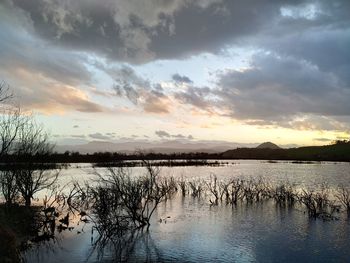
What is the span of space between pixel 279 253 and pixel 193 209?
12.3m

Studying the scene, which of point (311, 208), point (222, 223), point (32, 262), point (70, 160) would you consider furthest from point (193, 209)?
point (70, 160)

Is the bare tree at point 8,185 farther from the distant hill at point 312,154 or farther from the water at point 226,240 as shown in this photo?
the distant hill at point 312,154

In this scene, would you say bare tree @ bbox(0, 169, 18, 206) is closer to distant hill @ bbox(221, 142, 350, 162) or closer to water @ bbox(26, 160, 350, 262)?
water @ bbox(26, 160, 350, 262)

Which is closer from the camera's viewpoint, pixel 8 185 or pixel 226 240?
pixel 226 240

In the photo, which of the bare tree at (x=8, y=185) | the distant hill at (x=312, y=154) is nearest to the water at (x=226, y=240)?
the bare tree at (x=8, y=185)

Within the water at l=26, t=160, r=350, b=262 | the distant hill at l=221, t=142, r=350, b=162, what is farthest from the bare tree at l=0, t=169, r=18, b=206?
the distant hill at l=221, t=142, r=350, b=162

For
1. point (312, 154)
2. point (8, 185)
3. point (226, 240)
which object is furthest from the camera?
point (312, 154)

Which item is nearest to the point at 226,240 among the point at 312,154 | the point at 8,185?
the point at 8,185

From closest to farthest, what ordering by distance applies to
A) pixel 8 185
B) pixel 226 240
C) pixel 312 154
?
pixel 226 240 < pixel 8 185 < pixel 312 154

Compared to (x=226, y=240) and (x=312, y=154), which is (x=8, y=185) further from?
(x=312, y=154)

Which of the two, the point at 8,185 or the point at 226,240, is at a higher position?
the point at 8,185

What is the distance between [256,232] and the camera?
2059cm

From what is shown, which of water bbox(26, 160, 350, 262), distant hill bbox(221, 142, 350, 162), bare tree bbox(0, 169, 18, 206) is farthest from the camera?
distant hill bbox(221, 142, 350, 162)

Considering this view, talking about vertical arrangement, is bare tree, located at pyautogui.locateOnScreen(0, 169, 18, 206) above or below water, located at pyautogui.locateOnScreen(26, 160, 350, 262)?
above
